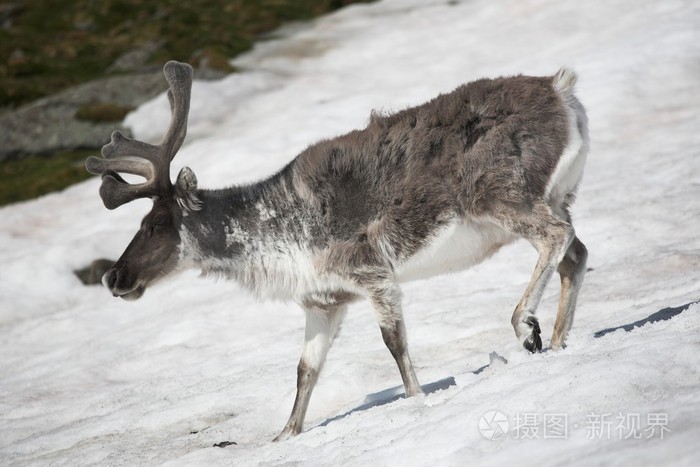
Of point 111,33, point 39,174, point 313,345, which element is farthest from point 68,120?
point 313,345

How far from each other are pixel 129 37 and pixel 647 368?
39301mm

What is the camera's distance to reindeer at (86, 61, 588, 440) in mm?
8109

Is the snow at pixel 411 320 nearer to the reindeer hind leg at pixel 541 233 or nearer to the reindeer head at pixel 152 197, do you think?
the reindeer hind leg at pixel 541 233

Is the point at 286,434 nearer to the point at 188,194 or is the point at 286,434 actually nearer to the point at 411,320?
the point at 188,194

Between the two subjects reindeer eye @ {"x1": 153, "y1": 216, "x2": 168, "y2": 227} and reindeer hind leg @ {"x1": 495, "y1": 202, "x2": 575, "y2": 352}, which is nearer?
reindeer hind leg @ {"x1": 495, "y1": 202, "x2": 575, "y2": 352}

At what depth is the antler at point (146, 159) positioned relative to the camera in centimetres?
882

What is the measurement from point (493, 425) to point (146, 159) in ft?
15.4

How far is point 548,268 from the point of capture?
7.96m

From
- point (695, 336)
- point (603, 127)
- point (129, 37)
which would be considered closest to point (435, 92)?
point (603, 127)

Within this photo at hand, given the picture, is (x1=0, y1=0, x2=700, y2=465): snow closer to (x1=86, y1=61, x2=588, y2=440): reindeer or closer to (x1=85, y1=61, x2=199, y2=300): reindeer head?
(x1=86, y1=61, x2=588, y2=440): reindeer

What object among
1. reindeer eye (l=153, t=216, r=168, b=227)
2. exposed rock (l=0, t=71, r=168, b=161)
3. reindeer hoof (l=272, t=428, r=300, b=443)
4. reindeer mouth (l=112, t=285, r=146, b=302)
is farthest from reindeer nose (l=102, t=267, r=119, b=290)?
exposed rock (l=0, t=71, r=168, b=161)

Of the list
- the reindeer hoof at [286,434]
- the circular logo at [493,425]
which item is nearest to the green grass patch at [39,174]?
the reindeer hoof at [286,434]

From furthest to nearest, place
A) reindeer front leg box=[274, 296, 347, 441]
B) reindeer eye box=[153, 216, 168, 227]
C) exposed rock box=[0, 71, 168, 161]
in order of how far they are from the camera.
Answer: exposed rock box=[0, 71, 168, 161] → reindeer eye box=[153, 216, 168, 227] → reindeer front leg box=[274, 296, 347, 441]

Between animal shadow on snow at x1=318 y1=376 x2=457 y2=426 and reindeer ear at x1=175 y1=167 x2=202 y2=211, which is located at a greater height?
reindeer ear at x1=175 y1=167 x2=202 y2=211
